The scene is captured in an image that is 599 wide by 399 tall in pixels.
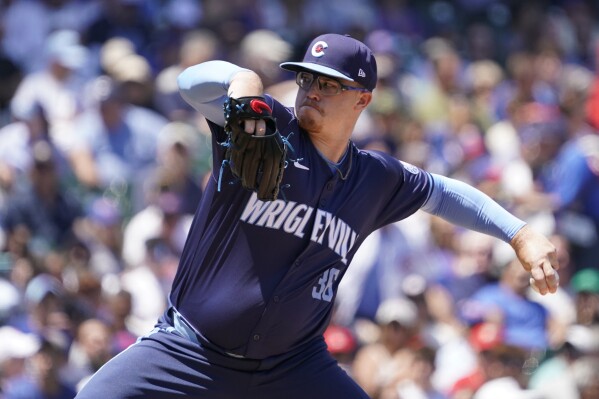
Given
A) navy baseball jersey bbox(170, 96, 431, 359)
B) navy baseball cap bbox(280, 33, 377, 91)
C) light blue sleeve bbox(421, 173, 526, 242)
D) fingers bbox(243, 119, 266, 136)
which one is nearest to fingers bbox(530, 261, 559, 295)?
light blue sleeve bbox(421, 173, 526, 242)

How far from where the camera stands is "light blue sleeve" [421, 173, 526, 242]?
4.77 metres

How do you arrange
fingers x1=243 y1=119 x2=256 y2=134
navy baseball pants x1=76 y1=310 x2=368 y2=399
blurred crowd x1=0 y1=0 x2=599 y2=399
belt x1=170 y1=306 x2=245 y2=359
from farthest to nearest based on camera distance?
1. blurred crowd x1=0 y1=0 x2=599 y2=399
2. belt x1=170 y1=306 x2=245 y2=359
3. navy baseball pants x1=76 y1=310 x2=368 y2=399
4. fingers x1=243 y1=119 x2=256 y2=134

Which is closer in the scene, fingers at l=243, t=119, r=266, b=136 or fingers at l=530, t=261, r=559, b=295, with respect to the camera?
fingers at l=243, t=119, r=266, b=136

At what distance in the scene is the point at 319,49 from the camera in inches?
178

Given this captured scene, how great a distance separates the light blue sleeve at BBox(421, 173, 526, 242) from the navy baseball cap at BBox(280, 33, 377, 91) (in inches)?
23.6

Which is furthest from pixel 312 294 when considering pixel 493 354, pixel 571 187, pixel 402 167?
pixel 571 187

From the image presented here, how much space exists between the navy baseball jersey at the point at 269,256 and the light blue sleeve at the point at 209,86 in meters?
0.12

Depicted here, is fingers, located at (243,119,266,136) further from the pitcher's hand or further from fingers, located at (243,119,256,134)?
the pitcher's hand

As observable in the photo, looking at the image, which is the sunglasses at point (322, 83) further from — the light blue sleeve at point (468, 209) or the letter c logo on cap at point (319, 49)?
the light blue sleeve at point (468, 209)

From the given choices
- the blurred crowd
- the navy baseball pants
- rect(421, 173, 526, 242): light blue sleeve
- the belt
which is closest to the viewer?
the navy baseball pants

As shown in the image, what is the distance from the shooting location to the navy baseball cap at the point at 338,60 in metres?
4.46

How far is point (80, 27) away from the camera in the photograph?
11.5 meters

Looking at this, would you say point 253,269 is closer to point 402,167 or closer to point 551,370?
point 402,167

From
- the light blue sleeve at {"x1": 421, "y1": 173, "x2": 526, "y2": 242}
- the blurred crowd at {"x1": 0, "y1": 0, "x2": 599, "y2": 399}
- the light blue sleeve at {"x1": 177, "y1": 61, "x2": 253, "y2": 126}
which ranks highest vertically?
the light blue sleeve at {"x1": 177, "y1": 61, "x2": 253, "y2": 126}
